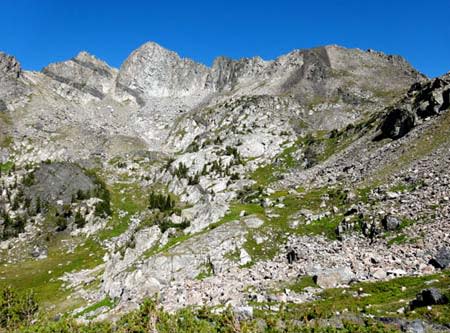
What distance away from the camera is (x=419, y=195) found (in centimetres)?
3838

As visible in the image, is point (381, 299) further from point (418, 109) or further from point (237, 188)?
point (237, 188)

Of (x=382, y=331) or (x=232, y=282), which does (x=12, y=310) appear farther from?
(x=382, y=331)

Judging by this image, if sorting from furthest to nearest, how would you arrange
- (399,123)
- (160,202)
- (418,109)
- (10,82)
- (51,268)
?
(10,82) < (160,202) < (51,268) < (399,123) < (418,109)

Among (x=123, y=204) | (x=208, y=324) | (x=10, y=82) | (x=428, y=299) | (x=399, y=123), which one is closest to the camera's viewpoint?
(x=428, y=299)

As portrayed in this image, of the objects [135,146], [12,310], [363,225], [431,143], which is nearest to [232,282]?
[363,225]

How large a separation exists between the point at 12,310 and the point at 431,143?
5828 cm

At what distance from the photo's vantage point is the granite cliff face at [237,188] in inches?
1371

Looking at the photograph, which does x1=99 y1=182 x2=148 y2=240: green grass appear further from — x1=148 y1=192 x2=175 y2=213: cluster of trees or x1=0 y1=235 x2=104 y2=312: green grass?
x1=0 y1=235 x2=104 y2=312: green grass

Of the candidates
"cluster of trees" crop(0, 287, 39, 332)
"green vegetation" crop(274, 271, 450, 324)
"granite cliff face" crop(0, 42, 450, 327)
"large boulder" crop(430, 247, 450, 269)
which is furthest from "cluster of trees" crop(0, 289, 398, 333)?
"cluster of trees" crop(0, 287, 39, 332)

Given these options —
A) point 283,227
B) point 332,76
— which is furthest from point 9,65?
point 283,227

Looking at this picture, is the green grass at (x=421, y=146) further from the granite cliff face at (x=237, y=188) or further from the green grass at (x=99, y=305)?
the green grass at (x=99, y=305)

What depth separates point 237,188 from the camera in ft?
282

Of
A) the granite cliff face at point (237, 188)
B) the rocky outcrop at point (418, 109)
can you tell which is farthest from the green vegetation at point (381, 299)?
the rocky outcrop at point (418, 109)

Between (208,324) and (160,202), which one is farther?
(160,202)
